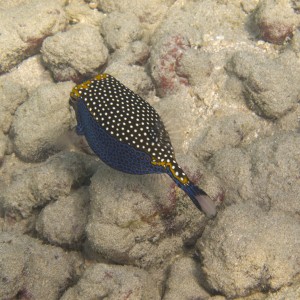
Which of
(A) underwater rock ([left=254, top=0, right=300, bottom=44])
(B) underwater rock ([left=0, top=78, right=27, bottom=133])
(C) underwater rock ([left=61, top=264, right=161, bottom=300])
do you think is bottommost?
(B) underwater rock ([left=0, top=78, right=27, bottom=133])

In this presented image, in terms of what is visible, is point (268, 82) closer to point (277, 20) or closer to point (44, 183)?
point (277, 20)

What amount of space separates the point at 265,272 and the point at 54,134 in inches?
184

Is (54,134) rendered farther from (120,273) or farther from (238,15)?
(238,15)

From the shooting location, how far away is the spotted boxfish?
3447 millimetres

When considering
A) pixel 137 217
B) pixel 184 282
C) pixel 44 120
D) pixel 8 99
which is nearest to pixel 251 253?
pixel 184 282

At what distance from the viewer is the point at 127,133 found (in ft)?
11.6

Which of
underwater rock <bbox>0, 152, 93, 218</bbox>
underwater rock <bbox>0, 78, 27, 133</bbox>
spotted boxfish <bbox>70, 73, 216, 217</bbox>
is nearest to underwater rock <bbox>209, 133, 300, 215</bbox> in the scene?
spotted boxfish <bbox>70, 73, 216, 217</bbox>

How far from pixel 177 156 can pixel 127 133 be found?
60.8 inches

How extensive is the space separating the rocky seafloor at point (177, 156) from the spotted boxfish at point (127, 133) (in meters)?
0.43

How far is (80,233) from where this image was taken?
17.5ft

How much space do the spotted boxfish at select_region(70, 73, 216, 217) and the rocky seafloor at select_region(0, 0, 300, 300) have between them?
0.43 meters

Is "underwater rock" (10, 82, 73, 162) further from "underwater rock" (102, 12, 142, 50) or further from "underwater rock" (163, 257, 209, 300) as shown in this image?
"underwater rock" (163, 257, 209, 300)

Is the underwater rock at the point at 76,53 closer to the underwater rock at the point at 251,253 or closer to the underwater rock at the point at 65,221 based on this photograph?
the underwater rock at the point at 65,221

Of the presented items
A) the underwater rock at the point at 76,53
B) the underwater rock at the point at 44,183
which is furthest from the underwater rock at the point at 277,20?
the underwater rock at the point at 44,183
